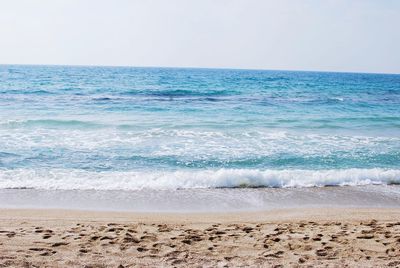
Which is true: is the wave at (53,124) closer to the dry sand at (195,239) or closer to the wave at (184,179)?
the wave at (184,179)

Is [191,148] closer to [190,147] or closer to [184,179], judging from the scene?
[190,147]

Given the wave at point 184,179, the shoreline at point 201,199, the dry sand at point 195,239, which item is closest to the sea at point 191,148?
the wave at point 184,179

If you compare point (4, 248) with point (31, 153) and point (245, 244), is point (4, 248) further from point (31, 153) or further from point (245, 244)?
point (31, 153)

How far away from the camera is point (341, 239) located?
6.12 meters

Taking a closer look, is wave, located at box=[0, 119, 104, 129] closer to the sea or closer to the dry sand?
the sea

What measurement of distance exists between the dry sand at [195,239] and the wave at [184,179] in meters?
1.86

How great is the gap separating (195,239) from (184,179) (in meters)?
4.05

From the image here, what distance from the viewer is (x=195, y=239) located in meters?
6.06

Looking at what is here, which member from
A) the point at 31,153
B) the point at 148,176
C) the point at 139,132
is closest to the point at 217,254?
the point at 148,176

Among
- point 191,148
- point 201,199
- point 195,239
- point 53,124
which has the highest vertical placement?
point 53,124

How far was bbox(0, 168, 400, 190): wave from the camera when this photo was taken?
9.65 meters

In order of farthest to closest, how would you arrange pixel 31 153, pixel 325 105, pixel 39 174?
pixel 325 105 → pixel 31 153 → pixel 39 174

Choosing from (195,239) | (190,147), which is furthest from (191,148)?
(195,239)

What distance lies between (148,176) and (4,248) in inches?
203
